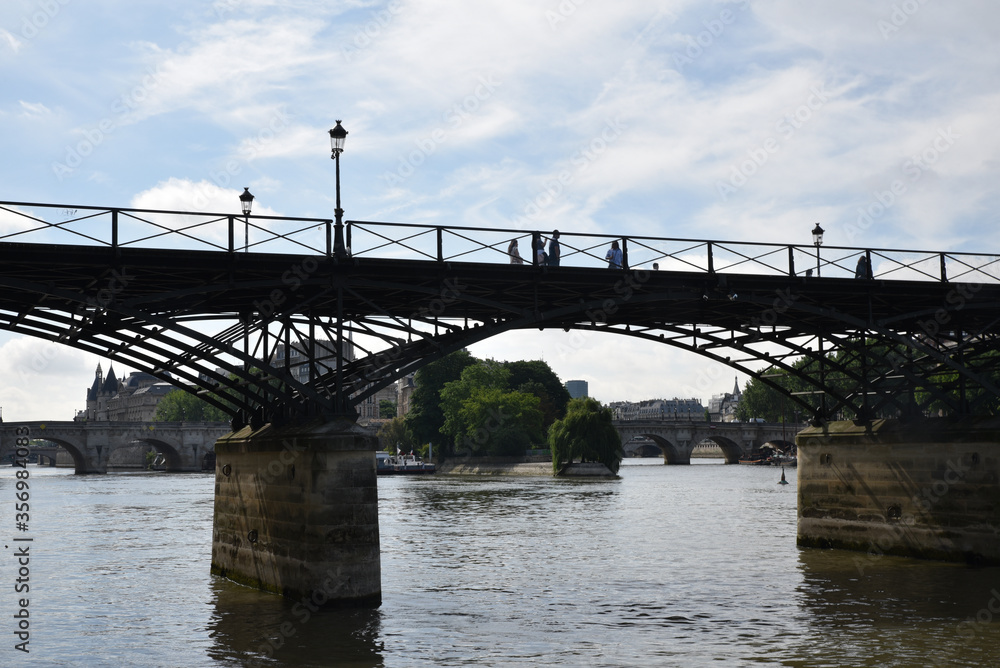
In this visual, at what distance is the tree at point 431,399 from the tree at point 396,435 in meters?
5.50

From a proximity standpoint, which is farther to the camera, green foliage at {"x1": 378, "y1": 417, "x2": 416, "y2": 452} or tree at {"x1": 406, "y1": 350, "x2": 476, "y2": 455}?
green foliage at {"x1": 378, "y1": 417, "x2": 416, "y2": 452}

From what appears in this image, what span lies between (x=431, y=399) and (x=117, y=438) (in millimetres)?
44723

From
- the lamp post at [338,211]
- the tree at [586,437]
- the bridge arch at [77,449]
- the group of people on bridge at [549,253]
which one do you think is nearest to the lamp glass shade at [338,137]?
the lamp post at [338,211]

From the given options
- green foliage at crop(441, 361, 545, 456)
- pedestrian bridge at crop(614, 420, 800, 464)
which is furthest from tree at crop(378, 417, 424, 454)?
pedestrian bridge at crop(614, 420, 800, 464)

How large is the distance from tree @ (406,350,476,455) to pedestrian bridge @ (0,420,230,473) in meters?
30.8

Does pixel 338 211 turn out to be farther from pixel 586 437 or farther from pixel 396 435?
pixel 396 435

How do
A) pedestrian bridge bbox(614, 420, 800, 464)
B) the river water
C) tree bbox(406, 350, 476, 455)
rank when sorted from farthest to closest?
1. pedestrian bridge bbox(614, 420, 800, 464)
2. tree bbox(406, 350, 476, 455)
3. the river water

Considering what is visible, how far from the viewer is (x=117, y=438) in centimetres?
14725

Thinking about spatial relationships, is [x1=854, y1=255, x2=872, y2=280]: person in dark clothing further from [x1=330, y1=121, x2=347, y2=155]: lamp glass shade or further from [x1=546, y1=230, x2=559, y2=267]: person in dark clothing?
[x1=330, y1=121, x2=347, y2=155]: lamp glass shade

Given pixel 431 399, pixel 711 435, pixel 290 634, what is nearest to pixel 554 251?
pixel 290 634

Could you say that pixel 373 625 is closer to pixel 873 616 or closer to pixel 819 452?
pixel 873 616

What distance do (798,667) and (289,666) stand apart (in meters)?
9.03

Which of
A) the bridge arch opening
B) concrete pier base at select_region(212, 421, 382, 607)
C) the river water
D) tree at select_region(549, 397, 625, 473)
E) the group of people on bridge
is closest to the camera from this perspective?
the river water

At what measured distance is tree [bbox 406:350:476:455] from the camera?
137250mm
